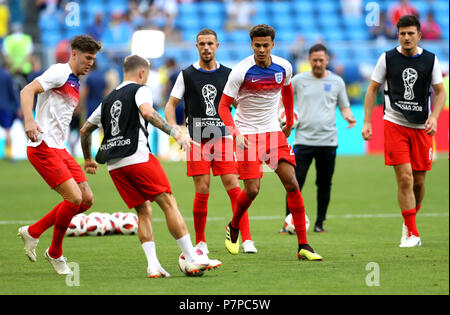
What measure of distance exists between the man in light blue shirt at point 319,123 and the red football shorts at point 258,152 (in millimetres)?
2282

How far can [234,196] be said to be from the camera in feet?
30.0

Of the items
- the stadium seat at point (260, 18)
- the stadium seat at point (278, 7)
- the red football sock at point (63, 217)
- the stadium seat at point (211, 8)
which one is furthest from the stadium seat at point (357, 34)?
the red football sock at point (63, 217)

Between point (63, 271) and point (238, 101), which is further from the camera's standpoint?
point (238, 101)

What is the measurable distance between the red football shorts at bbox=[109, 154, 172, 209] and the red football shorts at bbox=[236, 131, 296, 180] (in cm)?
153

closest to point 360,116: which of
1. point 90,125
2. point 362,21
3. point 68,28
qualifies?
point 362,21

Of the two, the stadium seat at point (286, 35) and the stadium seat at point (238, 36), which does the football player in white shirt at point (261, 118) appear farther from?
the stadium seat at point (286, 35)

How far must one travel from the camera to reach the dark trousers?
35.5 feet

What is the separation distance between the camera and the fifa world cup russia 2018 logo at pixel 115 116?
7137 millimetres

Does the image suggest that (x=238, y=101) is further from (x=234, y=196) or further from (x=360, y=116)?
(x=360, y=116)

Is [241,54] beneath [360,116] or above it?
above

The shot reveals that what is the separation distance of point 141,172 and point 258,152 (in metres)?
1.80

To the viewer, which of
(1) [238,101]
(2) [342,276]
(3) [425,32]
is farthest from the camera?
(3) [425,32]
